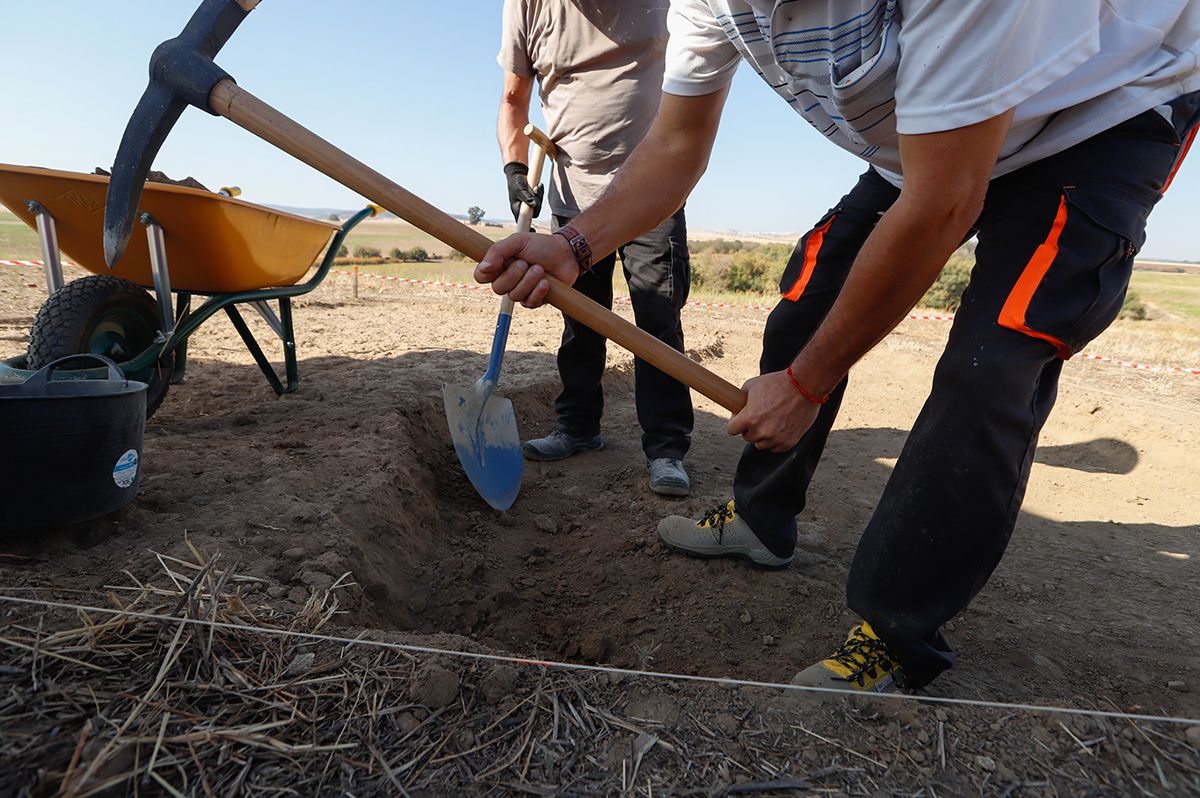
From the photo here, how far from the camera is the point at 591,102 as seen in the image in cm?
284

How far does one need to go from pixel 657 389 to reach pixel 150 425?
2.17 meters

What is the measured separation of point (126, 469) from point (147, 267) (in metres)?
1.78

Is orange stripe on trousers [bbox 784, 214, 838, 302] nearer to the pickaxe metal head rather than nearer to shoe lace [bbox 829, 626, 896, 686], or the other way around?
shoe lace [bbox 829, 626, 896, 686]

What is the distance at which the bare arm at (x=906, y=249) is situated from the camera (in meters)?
1.11

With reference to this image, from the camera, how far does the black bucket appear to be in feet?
5.07

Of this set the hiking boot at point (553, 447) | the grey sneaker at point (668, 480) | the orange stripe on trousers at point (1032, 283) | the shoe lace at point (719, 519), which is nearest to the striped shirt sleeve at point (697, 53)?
the orange stripe on trousers at point (1032, 283)

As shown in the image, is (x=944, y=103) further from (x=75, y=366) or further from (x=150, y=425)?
(x=150, y=425)

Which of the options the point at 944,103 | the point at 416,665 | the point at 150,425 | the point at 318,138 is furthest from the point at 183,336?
the point at 944,103

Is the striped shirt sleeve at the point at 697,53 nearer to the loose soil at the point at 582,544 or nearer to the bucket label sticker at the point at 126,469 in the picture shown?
the loose soil at the point at 582,544

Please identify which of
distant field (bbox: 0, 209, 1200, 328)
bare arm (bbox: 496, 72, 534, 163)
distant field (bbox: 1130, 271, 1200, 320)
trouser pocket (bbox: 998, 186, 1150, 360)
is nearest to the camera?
trouser pocket (bbox: 998, 186, 1150, 360)

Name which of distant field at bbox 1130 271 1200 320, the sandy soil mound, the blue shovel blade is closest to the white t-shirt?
the sandy soil mound

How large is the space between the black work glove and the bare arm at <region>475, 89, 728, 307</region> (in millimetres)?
1204

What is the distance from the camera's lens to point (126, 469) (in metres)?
1.79

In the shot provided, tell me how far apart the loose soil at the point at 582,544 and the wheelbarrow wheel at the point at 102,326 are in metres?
0.29
